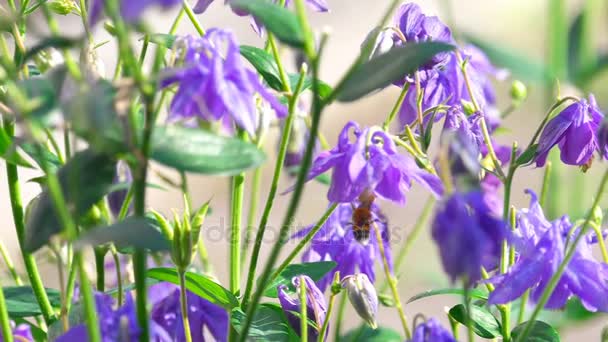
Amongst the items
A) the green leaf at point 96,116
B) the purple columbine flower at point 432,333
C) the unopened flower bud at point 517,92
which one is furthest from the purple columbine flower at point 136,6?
the unopened flower bud at point 517,92

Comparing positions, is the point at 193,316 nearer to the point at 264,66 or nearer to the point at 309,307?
the point at 309,307

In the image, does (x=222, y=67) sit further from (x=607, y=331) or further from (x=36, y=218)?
(x=607, y=331)

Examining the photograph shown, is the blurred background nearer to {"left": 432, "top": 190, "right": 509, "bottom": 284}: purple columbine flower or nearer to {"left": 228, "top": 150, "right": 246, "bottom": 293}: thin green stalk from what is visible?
{"left": 228, "top": 150, "right": 246, "bottom": 293}: thin green stalk

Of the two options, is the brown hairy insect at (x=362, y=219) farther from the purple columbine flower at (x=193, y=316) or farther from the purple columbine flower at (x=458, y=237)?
the purple columbine flower at (x=458, y=237)

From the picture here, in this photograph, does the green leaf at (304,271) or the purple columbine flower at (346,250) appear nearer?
the green leaf at (304,271)

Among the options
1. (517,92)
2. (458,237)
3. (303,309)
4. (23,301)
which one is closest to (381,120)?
(517,92)

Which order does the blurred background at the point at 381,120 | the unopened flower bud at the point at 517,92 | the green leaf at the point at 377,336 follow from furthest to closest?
1. the blurred background at the point at 381,120
2. the unopened flower bud at the point at 517,92
3. the green leaf at the point at 377,336

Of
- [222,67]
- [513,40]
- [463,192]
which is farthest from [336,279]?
[513,40]
